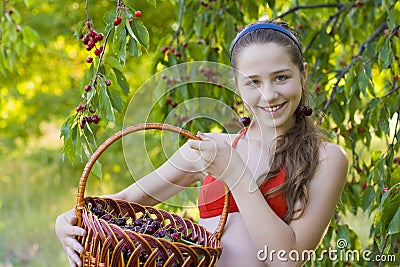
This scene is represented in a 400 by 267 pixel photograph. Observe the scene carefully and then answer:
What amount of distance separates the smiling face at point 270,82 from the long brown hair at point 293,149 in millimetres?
25

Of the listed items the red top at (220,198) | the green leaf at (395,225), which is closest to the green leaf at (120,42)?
the red top at (220,198)

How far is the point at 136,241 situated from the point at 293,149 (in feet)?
1.45

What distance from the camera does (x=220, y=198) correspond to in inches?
54.5

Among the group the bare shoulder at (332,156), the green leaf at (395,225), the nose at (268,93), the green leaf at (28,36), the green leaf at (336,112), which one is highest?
the green leaf at (28,36)

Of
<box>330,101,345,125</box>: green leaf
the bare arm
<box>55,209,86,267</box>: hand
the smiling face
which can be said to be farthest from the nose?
<box>330,101,345,125</box>: green leaf

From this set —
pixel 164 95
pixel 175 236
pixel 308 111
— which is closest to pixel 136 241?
pixel 175 236

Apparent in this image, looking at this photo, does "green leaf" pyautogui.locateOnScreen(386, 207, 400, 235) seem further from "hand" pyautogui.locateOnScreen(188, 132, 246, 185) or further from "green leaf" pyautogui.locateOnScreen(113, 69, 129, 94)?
"green leaf" pyautogui.locateOnScreen(113, 69, 129, 94)

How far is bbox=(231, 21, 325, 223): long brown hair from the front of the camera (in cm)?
135

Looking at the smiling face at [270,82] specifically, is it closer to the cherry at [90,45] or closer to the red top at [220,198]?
the red top at [220,198]

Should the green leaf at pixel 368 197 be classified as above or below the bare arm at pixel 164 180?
below

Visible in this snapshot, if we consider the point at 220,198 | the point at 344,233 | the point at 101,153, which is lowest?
the point at 344,233

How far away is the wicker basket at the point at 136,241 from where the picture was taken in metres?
1.11

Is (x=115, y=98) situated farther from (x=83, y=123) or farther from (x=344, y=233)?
(x=344, y=233)

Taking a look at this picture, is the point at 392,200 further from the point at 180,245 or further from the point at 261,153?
the point at 180,245
